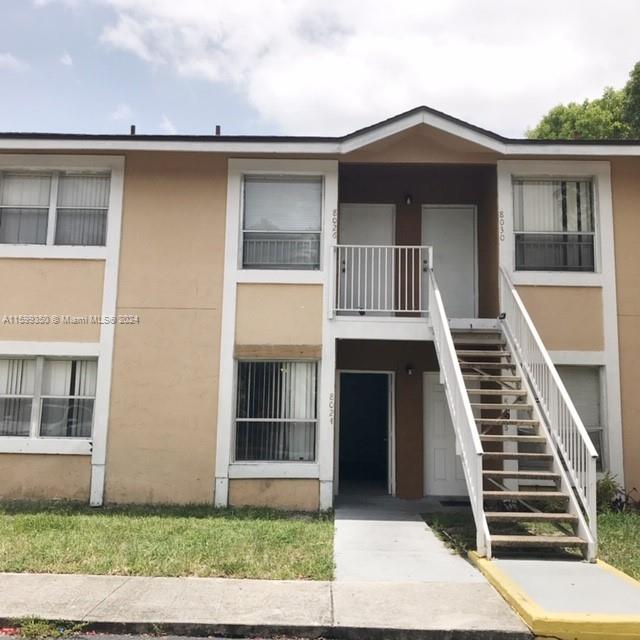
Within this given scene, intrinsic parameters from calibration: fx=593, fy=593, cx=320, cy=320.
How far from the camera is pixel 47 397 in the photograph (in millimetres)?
9523

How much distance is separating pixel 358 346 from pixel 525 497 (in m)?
4.68

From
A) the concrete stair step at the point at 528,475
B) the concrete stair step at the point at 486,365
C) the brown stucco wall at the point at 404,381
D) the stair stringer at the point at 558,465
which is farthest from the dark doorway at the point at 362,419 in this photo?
the concrete stair step at the point at 528,475

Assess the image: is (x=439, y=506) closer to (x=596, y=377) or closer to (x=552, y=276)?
(x=596, y=377)

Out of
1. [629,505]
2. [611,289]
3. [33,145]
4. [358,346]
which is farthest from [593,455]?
[33,145]

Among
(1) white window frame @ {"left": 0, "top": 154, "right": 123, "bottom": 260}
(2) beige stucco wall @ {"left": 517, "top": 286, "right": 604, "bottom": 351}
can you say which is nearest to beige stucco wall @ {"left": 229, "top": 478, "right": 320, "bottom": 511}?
(1) white window frame @ {"left": 0, "top": 154, "right": 123, "bottom": 260}

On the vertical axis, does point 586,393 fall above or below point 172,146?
below

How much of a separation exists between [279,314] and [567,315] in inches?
184

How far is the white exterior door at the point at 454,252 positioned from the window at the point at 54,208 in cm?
580

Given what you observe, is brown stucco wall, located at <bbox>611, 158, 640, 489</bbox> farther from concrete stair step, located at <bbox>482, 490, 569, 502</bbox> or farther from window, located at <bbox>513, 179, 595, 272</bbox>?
concrete stair step, located at <bbox>482, 490, 569, 502</bbox>

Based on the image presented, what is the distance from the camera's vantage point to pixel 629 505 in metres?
9.08

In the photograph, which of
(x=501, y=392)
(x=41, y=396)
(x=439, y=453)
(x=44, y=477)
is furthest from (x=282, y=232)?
(x=44, y=477)

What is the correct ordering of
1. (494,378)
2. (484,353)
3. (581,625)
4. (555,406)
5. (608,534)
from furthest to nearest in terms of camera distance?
(484,353)
(494,378)
(555,406)
(608,534)
(581,625)

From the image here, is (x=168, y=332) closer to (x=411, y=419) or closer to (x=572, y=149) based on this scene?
(x=411, y=419)

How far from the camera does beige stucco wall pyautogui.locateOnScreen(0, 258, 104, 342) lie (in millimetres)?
9547
